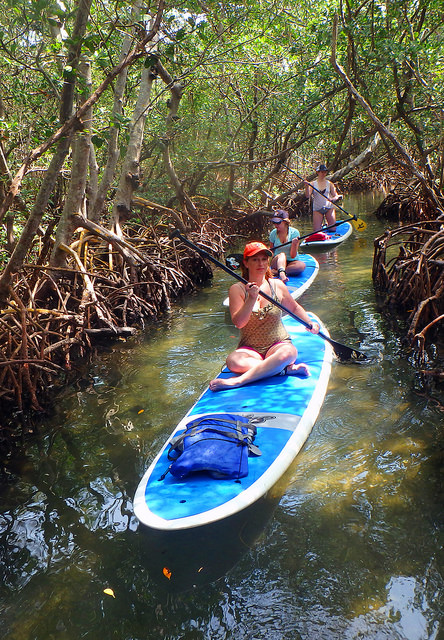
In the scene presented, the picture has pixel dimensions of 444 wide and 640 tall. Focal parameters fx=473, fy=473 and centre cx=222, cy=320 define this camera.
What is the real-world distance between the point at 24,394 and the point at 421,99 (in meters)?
10.7

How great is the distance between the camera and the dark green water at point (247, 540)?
8.02 ft

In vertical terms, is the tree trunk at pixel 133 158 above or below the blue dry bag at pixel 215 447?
above

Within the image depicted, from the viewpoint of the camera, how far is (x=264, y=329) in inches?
169

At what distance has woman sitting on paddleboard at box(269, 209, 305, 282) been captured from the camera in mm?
7770

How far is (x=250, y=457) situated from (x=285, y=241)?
5.53 m

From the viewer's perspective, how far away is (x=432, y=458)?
11.5 ft

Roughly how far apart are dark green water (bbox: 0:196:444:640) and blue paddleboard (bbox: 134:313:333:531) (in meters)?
0.35

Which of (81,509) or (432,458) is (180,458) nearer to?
(81,509)

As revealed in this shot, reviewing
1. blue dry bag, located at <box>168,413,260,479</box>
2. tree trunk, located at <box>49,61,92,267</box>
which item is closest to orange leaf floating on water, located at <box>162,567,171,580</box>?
blue dry bag, located at <box>168,413,260,479</box>

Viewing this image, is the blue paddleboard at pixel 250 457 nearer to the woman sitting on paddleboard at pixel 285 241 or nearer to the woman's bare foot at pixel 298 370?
the woman's bare foot at pixel 298 370

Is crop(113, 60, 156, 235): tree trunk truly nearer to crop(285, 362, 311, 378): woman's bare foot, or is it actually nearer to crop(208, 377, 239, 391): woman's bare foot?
crop(208, 377, 239, 391): woman's bare foot

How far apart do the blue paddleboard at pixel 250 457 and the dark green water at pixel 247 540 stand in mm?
346

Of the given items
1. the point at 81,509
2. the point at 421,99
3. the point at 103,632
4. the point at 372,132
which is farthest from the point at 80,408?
the point at 372,132

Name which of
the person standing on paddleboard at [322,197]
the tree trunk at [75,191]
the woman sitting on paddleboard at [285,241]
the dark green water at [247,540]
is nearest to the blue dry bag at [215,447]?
the dark green water at [247,540]
